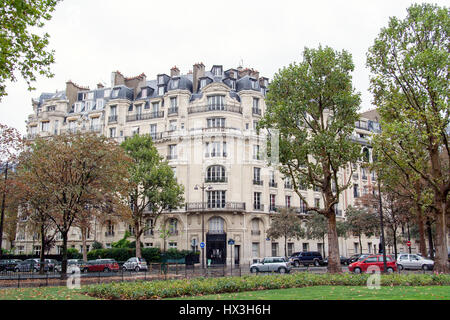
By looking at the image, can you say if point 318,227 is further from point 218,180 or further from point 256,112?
point 256,112

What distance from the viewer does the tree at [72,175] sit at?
2592 cm

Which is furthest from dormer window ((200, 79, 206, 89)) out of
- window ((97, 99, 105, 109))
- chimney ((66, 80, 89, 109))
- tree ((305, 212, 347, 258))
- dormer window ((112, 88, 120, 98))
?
chimney ((66, 80, 89, 109))

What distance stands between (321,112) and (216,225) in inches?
922

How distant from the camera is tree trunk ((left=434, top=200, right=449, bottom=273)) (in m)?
21.2

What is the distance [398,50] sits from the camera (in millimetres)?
23719

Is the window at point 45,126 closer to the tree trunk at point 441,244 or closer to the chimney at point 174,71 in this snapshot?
the chimney at point 174,71

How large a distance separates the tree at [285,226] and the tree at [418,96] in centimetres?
2083

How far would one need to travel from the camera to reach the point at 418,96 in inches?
898

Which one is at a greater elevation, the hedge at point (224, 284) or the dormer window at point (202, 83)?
the dormer window at point (202, 83)

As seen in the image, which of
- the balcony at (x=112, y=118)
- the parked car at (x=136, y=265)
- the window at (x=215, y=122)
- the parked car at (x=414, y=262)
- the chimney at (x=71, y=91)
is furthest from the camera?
the chimney at (x=71, y=91)

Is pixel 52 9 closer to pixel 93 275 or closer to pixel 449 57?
Result: pixel 93 275

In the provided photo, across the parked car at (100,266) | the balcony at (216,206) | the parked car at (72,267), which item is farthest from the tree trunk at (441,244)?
the balcony at (216,206)

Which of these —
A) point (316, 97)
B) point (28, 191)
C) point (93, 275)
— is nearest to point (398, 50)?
point (316, 97)

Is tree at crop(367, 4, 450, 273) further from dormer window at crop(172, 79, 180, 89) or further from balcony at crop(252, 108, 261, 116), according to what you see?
dormer window at crop(172, 79, 180, 89)
